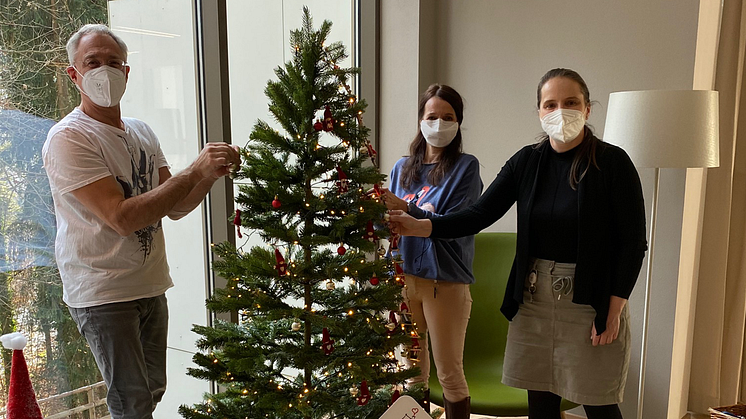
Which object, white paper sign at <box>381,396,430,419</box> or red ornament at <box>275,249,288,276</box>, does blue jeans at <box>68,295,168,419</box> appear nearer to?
red ornament at <box>275,249,288,276</box>

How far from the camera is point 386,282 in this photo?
151 cm

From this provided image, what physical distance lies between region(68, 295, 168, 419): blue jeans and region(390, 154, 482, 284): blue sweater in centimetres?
97

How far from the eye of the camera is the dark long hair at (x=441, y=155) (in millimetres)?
2225

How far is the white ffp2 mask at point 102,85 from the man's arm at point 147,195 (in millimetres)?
221

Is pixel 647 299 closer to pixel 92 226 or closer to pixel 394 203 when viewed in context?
pixel 394 203

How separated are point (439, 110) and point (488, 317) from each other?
108 centimetres

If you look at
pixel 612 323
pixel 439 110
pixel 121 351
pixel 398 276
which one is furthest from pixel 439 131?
pixel 121 351

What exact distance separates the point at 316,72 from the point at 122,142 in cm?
61

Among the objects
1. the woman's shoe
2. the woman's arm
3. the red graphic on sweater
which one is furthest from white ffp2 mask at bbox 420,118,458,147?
the woman's shoe

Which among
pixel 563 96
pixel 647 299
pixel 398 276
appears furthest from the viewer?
pixel 647 299

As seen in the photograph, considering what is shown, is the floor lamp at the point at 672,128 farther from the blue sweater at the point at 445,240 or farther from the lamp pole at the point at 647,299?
the blue sweater at the point at 445,240

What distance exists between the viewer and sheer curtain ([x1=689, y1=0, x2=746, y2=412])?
278cm

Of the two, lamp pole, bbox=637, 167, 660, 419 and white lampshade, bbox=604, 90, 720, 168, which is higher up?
white lampshade, bbox=604, 90, 720, 168

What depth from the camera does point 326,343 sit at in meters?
1.42
